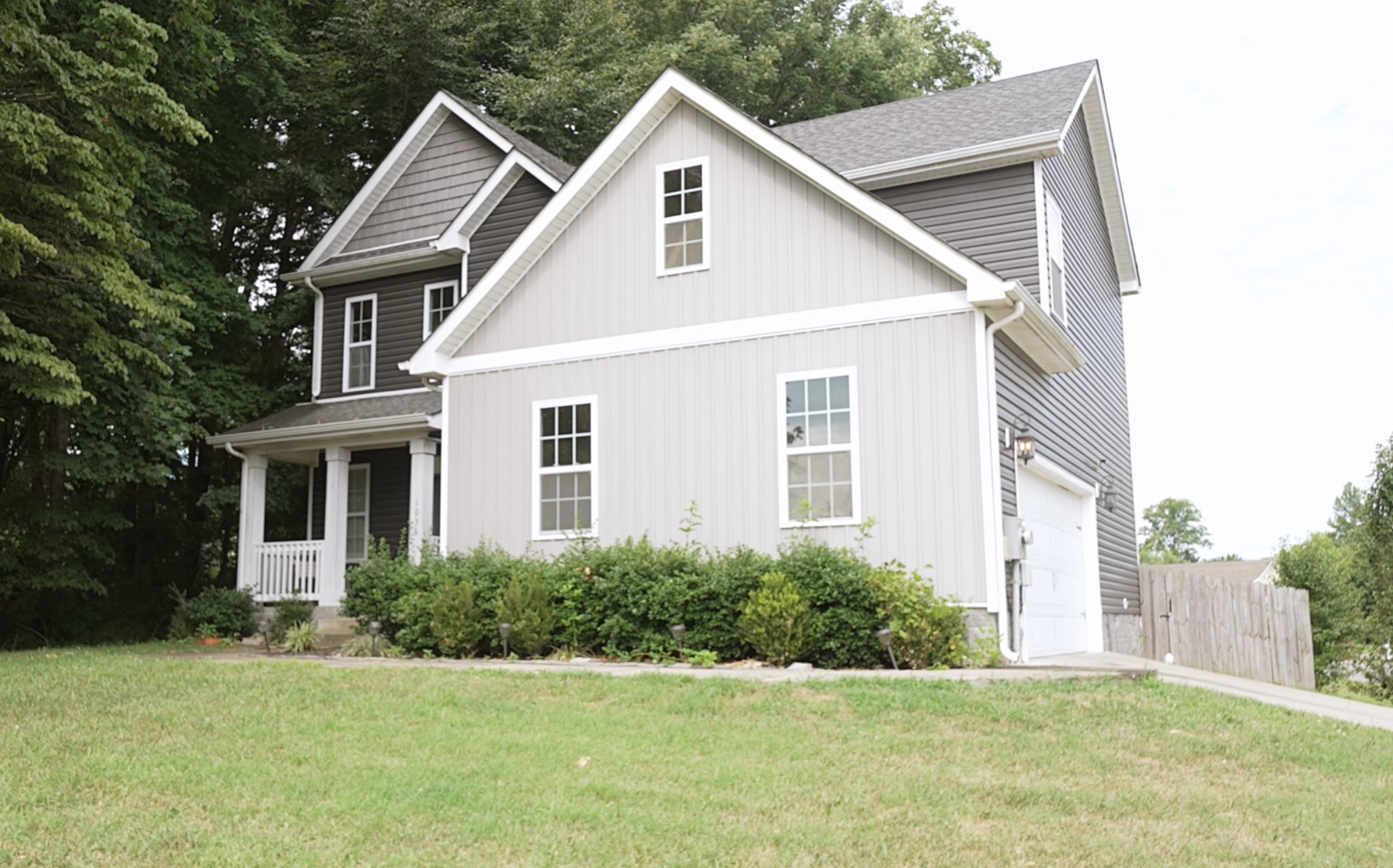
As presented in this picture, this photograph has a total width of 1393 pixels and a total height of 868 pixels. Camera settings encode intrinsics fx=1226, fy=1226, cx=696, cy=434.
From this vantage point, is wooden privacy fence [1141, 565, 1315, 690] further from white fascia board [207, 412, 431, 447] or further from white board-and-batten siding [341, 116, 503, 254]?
white board-and-batten siding [341, 116, 503, 254]

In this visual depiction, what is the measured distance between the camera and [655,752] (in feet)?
24.6

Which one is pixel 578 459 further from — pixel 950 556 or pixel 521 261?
pixel 950 556

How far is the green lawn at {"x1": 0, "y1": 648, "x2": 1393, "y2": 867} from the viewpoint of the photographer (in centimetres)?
585

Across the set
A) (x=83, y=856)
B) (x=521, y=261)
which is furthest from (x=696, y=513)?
(x=83, y=856)

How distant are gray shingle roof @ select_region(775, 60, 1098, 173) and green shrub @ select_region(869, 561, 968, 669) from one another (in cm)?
644

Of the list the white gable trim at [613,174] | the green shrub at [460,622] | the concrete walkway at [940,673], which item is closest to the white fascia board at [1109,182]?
the white gable trim at [613,174]

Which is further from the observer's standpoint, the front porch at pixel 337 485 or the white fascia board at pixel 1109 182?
the white fascia board at pixel 1109 182

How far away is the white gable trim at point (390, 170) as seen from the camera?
2081 cm

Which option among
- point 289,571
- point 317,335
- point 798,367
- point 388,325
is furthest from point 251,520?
point 798,367

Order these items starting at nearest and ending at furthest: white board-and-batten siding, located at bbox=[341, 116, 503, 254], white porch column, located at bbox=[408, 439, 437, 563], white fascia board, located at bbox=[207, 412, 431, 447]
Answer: white porch column, located at bbox=[408, 439, 437, 563], white fascia board, located at bbox=[207, 412, 431, 447], white board-and-batten siding, located at bbox=[341, 116, 503, 254]

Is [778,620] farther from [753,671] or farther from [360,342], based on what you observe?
[360,342]

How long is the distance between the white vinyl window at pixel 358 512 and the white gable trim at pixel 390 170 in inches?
145

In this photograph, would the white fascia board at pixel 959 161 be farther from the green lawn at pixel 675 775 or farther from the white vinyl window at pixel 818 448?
the green lawn at pixel 675 775

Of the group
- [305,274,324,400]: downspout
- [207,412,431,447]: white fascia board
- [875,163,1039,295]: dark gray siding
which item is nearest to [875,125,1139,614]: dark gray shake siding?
[875,163,1039,295]: dark gray siding
